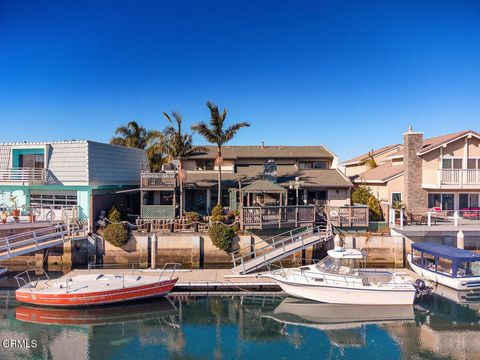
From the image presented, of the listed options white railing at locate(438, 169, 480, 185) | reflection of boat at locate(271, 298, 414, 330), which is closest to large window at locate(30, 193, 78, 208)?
reflection of boat at locate(271, 298, 414, 330)

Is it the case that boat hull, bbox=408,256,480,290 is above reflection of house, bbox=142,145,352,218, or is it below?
below

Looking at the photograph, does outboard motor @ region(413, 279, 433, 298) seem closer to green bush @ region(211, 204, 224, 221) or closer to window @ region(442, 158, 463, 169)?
window @ region(442, 158, 463, 169)

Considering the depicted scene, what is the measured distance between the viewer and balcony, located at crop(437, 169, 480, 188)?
89.4 feet

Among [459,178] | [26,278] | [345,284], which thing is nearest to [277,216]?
[345,284]

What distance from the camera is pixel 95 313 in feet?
59.6

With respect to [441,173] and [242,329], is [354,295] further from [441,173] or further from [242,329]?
[441,173]

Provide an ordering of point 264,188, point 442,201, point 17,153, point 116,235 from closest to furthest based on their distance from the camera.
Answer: point 116,235, point 264,188, point 442,201, point 17,153

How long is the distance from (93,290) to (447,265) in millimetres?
20516

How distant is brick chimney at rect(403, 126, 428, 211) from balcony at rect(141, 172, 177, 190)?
717 inches

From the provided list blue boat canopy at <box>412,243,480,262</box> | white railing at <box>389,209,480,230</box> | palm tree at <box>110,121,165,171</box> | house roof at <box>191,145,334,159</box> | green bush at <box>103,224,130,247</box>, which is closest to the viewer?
blue boat canopy at <box>412,243,480,262</box>

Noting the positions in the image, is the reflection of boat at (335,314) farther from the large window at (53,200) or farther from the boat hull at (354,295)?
the large window at (53,200)

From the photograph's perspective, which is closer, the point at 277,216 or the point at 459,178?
the point at 277,216

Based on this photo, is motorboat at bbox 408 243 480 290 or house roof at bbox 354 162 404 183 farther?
house roof at bbox 354 162 404 183

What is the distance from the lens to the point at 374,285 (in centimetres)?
1883
